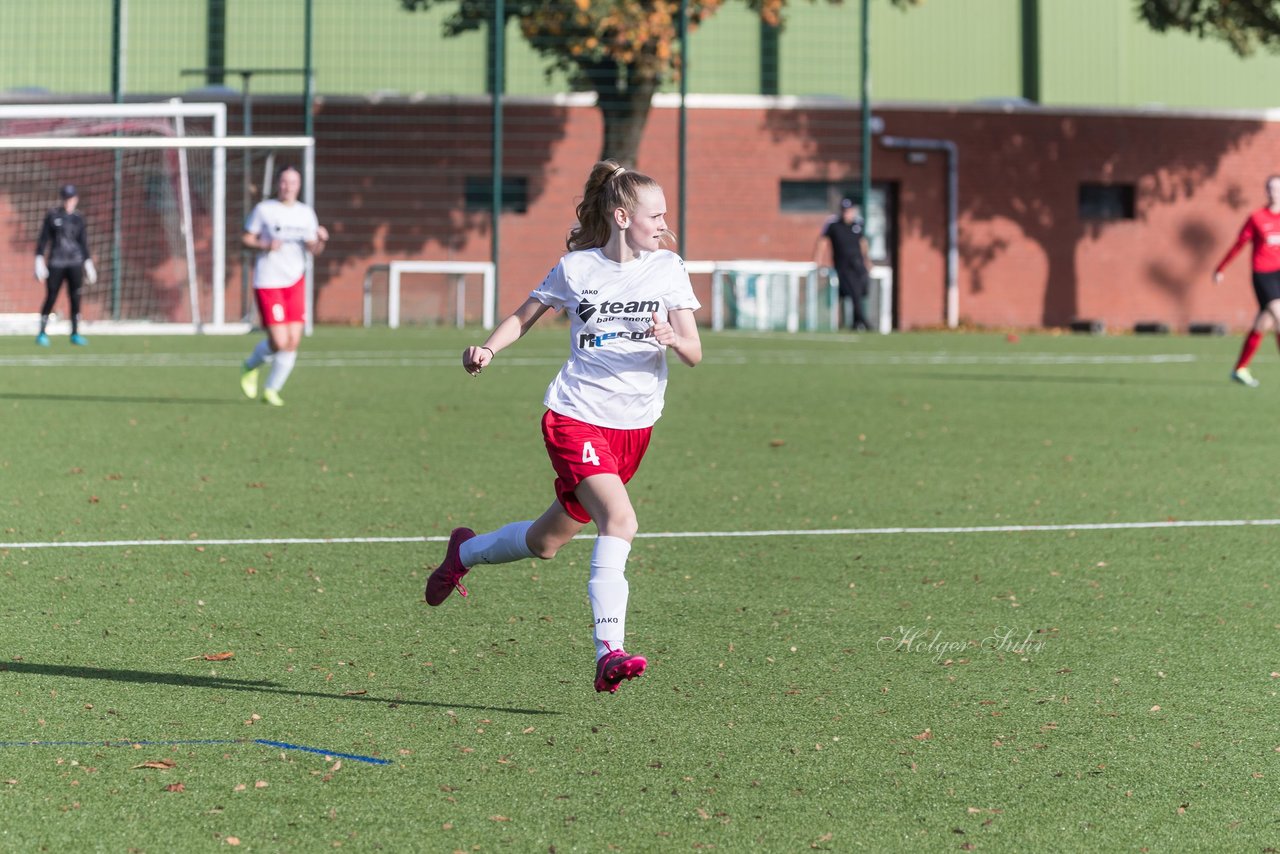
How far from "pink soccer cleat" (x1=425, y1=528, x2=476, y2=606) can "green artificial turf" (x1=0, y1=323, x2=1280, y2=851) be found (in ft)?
0.49

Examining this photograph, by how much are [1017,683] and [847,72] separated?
1228 inches

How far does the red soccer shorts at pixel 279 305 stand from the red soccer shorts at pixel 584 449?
9.88 metres

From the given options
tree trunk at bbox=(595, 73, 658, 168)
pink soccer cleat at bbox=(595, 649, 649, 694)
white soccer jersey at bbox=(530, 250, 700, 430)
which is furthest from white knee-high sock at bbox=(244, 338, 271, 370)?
tree trunk at bbox=(595, 73, 658, 168)

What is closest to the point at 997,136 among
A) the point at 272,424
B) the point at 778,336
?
the point at 778,336

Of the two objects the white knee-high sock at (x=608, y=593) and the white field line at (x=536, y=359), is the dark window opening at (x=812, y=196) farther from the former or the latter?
the white knee-high sock at (x=608, y=593)

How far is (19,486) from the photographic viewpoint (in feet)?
34.3

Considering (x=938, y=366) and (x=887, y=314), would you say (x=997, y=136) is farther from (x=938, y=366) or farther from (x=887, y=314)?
(x=938, y=366)

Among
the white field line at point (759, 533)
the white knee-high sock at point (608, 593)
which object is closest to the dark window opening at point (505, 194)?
the white field line at point (759, 533)

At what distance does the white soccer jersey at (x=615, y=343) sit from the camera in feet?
18.7

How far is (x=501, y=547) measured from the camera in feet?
20.3

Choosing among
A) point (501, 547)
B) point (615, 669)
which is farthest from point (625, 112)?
point (615, 669)

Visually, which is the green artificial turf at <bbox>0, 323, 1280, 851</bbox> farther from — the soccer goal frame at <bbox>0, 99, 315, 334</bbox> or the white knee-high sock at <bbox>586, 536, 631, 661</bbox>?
the soccer goal frame at <bbox>0, 99, 315, 334</bbox>
